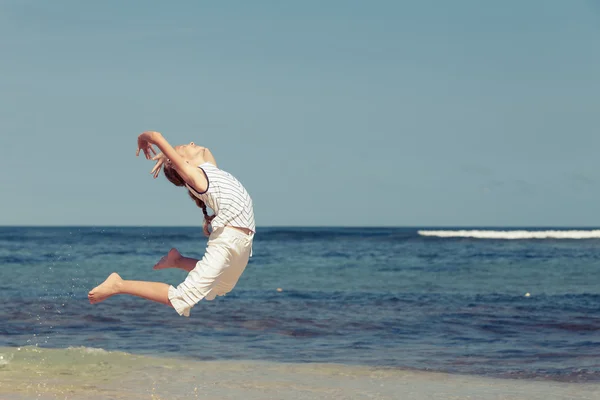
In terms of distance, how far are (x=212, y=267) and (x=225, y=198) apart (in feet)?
1.93

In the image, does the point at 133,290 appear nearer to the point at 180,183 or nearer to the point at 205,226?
the point at 205,226

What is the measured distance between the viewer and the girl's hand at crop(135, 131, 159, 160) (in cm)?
657

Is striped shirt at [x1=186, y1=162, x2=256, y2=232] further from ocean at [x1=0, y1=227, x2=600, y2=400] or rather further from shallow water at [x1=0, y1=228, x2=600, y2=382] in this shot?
shallow water at [x1=0, y1=228, x2=600, y2=382]

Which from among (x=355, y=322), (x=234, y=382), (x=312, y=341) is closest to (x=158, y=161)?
(x=234, y=382)

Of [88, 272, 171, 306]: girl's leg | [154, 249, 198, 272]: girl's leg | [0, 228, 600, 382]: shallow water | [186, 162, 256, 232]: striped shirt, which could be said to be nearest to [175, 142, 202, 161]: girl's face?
[186, 162, 256, 232]: striped shirt

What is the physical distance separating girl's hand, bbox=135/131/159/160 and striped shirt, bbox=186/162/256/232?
0.46 meters

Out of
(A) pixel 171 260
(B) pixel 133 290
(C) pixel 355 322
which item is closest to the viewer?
(B) pixel 133 290

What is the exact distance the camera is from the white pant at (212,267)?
21.9ft

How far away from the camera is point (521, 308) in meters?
17.3

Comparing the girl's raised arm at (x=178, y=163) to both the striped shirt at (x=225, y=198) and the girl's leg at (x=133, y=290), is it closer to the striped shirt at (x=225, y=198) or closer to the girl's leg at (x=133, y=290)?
the striped shirt at (x=225, y=198)

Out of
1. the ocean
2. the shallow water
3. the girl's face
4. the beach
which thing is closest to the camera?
the girl's face

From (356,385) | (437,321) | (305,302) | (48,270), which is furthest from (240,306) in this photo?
(48,270)

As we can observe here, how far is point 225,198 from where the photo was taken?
6672 millimetres

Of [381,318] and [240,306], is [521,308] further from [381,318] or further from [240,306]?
[240,306]
